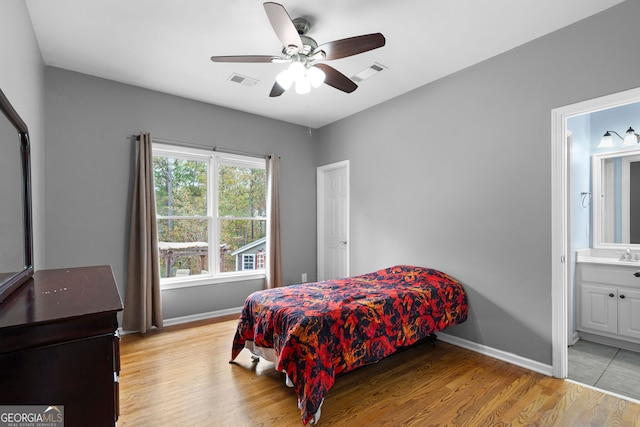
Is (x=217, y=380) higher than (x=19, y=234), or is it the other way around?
(x=19, y=234)

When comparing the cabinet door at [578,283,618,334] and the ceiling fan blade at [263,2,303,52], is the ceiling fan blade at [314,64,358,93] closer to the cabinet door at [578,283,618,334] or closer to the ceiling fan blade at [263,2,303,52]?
the ceiling fan blade at [263,2,303,52]

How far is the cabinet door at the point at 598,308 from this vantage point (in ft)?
10.4

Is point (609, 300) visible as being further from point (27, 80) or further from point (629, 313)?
point (27, 80)

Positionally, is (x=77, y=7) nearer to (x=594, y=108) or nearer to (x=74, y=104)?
(x=74, y=104)

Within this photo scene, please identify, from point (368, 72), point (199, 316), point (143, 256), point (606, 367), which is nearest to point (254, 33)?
point (368, 72)

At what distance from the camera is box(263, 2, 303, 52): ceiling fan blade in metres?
1.81

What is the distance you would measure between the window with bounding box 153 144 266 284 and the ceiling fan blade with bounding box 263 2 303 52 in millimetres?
2366

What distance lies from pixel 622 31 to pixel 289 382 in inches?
132

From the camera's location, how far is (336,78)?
8.41 ft

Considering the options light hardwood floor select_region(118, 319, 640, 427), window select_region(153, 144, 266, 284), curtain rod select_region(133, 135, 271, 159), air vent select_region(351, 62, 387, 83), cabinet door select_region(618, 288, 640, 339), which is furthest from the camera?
window select_region(153, 144, 266, 284)

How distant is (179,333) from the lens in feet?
11.6

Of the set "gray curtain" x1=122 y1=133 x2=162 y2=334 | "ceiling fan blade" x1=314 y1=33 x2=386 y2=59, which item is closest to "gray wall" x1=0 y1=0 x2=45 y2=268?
"gray curtain" x1=122 y1=133 x2=162 y2=334

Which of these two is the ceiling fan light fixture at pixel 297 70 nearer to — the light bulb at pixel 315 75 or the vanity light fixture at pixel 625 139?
the light bulb at pixel 315 75

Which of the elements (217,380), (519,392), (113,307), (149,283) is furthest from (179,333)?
(519,392)
